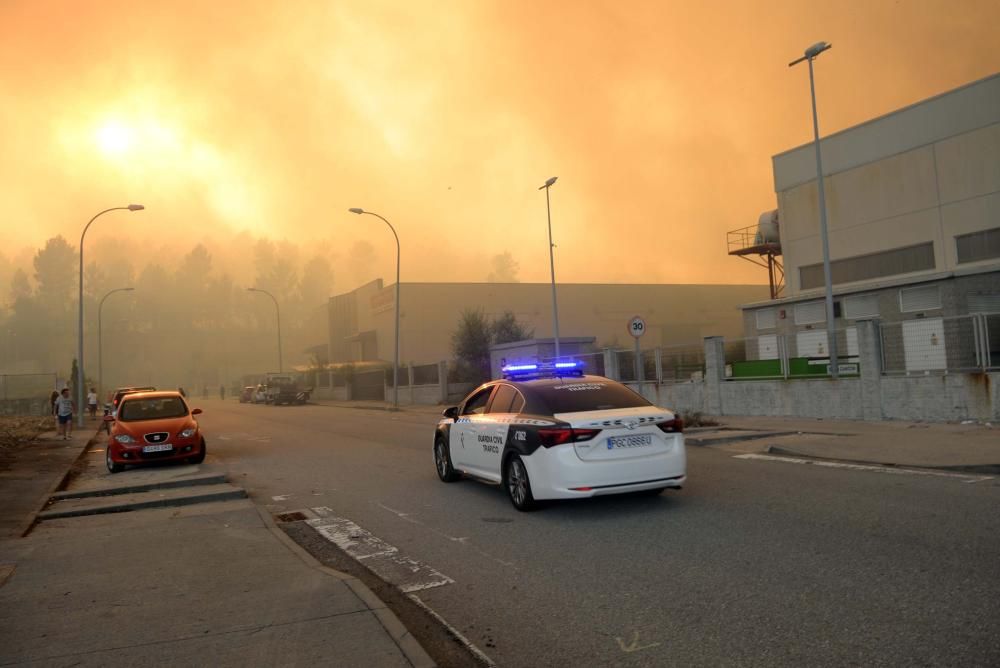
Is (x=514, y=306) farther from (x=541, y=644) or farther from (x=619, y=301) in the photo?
(x=541, y=644)

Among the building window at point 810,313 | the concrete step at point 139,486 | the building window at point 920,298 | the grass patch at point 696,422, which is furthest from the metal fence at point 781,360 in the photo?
the concrete step at point 139,486

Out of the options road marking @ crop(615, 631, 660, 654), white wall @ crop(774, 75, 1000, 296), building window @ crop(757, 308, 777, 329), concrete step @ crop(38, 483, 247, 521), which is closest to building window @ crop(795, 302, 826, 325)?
building window @ crop(757, 308, 777, 329)

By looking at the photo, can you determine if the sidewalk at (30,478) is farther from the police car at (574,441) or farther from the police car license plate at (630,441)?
the police car license plate at (630,441)

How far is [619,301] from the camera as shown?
75.1 m

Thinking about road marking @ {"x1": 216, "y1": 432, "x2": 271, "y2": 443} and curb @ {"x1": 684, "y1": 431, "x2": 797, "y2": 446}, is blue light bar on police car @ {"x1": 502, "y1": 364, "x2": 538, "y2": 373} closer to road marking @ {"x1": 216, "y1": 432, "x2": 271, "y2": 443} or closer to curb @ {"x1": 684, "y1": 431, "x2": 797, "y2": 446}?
curb @ {"x1": 684, "y1": 431, "x2": 797, "y2": 446}

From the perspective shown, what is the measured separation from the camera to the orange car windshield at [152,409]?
51.6 feet

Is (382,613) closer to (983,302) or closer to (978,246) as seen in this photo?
(983,302)

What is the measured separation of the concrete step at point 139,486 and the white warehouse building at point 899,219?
22.9m

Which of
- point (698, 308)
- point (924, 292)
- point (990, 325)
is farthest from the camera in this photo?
point (698, 308)

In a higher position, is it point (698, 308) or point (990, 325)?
point (698, 308)

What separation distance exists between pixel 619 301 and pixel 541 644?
71.6 meters

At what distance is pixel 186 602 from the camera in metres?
5.56

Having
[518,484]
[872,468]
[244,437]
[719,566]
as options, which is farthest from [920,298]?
[719,566]

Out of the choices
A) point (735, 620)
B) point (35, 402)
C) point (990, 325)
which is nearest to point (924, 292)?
point (990, 325)
